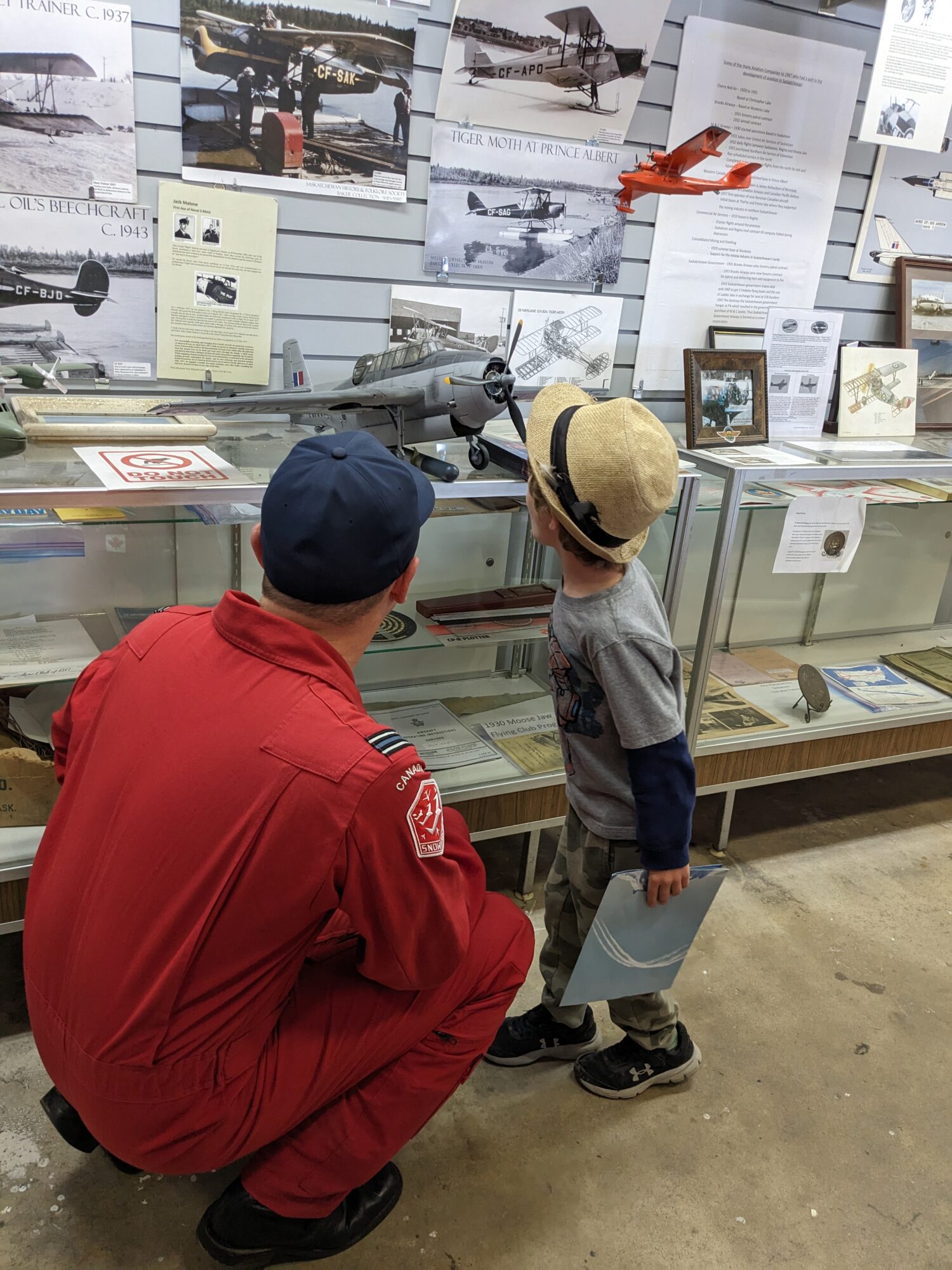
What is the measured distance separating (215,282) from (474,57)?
839 millimetres

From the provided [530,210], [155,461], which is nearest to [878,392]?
[530,210]

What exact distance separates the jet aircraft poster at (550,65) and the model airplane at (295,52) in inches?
6.1

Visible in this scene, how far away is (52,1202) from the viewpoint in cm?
167

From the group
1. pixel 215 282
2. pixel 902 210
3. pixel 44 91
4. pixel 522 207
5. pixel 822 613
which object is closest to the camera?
pixel 44 91

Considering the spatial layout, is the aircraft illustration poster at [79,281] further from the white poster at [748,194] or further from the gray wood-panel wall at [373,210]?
the white poster at [748,194]

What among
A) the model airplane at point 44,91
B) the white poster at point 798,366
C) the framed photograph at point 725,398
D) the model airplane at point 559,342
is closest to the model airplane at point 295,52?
the model airplane at point 44,91

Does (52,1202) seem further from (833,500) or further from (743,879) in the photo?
(833,500)

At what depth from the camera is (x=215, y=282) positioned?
224 centimetres

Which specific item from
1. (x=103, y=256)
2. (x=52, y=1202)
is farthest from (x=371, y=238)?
(x=52, y=1202)

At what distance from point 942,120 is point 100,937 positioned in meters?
2.98

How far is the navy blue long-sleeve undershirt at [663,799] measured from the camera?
5.43 ft

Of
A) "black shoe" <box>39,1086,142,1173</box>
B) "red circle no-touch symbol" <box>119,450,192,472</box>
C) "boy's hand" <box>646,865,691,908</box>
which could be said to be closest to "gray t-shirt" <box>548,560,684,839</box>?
"boy's hand" <box>646,865,691,908</box>

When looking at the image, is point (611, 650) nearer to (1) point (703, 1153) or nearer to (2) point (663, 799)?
(2) point (663, 799)

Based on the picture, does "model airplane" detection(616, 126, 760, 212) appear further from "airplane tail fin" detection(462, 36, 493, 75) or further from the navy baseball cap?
the navy baseball cap
